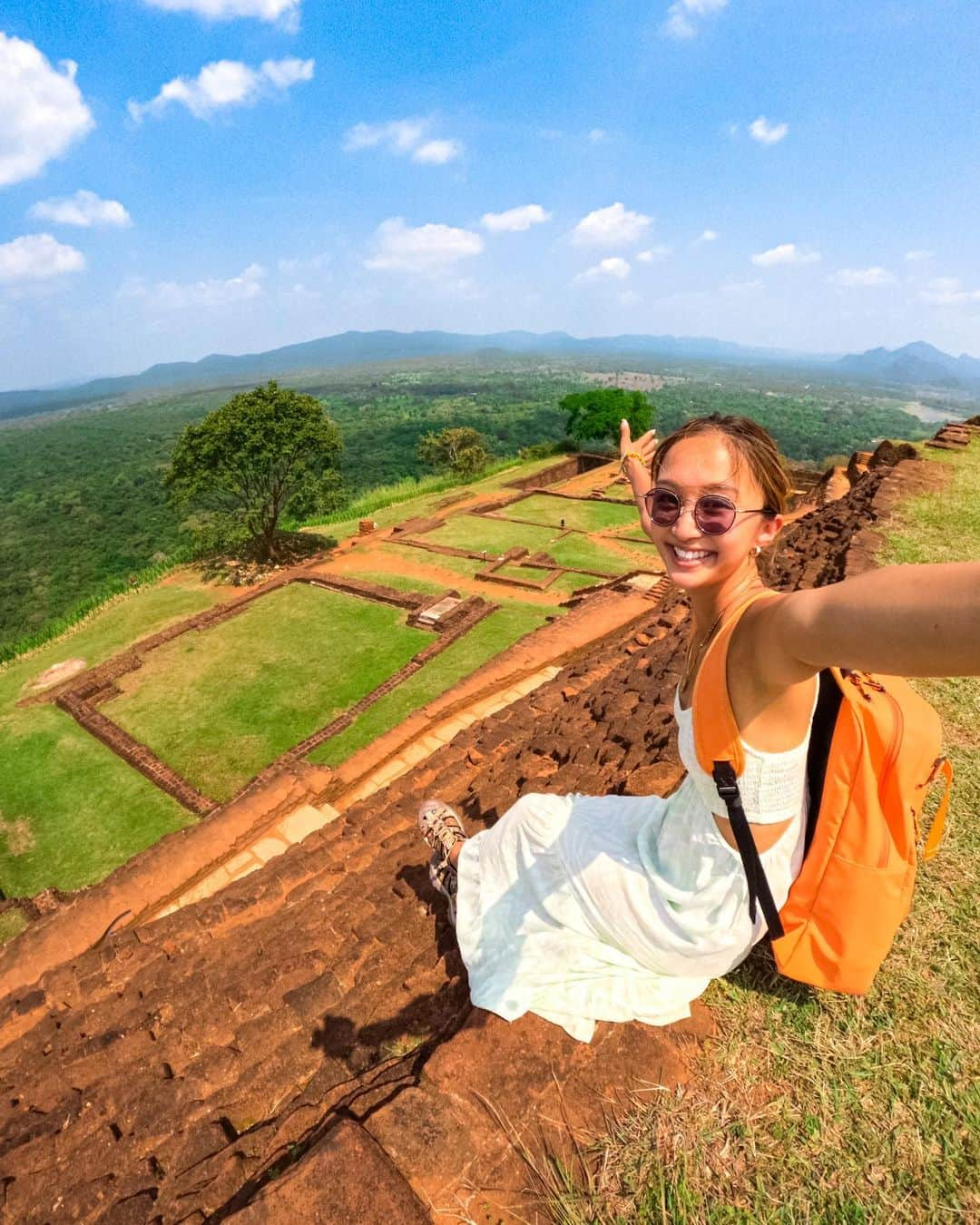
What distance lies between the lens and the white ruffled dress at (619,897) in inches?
66.9

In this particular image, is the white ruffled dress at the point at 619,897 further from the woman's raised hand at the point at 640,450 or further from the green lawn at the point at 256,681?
the green lawn at the point at 256,681

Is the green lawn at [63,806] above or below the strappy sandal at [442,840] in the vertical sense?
below

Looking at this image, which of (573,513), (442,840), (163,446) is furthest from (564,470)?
(163,446)

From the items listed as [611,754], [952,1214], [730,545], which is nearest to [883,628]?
[730,545]

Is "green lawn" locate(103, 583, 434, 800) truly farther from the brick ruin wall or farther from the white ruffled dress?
the white ruffled dress

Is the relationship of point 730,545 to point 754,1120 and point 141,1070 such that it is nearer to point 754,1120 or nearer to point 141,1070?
point 754,1120

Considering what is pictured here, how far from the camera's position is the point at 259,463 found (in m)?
17.6

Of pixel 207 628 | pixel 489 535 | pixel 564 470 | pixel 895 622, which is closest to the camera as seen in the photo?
pixel 895 622

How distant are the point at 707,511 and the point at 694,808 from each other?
0.86 m

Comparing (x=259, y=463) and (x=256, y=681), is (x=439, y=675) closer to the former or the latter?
(x=256, y=681)

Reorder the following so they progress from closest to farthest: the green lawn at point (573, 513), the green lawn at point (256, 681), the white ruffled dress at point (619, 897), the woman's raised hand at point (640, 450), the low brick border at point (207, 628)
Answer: the white ruffled dress at point (619, 897) < the woman's raised hand at point (640, 450) < the low brick border at point (207, 628) < the green lawn at point (256, 681) < the green lawn at point (573, 513)

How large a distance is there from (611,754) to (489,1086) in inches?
93.8

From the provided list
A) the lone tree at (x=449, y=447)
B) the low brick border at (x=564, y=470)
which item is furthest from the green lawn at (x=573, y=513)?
the lone tree at (x=449, y=447)

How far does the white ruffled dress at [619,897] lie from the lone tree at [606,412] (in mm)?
32659
